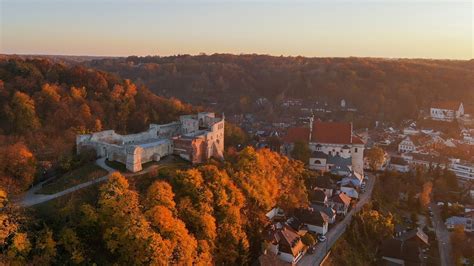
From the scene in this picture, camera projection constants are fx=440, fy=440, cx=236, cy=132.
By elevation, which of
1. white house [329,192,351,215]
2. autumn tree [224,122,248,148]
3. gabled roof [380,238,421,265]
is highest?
autumn tree [224,122,248,148]

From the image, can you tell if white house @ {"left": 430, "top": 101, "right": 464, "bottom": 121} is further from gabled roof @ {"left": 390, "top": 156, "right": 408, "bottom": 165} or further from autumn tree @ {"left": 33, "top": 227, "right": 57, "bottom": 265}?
autumn tree @ {"left": 33, "top": 227, "right": 57, "bottom": 265}

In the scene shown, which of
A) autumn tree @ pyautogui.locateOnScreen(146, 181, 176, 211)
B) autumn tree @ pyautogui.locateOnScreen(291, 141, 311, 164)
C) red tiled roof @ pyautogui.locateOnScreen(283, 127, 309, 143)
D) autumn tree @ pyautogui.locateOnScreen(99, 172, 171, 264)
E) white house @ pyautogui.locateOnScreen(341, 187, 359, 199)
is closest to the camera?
autumn tree @ pyautogui.locateOnScreen(99, 172, 171, 264)

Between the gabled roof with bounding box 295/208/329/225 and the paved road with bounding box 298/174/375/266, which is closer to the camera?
the paved road with bounding box 298/174/375/266

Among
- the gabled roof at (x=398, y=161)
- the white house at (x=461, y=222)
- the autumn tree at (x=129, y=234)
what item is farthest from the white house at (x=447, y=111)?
the autumn tree at (x=129, y=234)

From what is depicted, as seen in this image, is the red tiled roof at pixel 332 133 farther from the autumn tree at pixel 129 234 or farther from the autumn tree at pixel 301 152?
the autumn tree at pixel 129 234

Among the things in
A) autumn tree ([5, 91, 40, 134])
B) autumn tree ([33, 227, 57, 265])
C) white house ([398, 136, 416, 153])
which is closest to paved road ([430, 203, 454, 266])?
white house ([398, 136, 416, 153])

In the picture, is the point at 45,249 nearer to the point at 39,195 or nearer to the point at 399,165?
the point at 39,195

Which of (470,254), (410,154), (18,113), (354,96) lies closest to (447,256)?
(470,254)

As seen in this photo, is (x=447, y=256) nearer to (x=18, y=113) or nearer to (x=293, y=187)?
(x=293, y=187)
